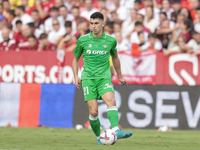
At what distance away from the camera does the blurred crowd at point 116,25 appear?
13953 mm

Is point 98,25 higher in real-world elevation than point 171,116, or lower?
higher

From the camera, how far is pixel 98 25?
758cm

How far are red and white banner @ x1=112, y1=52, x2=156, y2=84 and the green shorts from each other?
222 inches

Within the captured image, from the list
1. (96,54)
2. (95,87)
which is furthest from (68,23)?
(95,87)

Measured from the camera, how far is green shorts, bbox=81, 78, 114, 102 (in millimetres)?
7684

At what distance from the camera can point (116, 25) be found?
14797mm

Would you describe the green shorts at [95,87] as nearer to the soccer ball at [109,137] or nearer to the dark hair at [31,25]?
the soccer ball at [109,137]

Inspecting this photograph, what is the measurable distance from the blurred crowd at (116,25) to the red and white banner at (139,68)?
28 cm

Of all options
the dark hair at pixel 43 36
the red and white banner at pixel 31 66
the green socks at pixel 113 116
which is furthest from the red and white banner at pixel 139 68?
the green socks at pixel 113 116

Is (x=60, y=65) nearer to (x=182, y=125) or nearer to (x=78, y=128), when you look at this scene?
(x=78, y=128)

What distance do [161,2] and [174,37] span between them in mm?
2218

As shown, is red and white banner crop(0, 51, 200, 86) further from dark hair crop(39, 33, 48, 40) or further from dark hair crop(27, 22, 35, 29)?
dark hair crop(27, 22, 35, 29)

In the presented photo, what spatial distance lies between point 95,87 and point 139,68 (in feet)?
19.2

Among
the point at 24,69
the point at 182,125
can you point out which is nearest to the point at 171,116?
the point at 182,125
